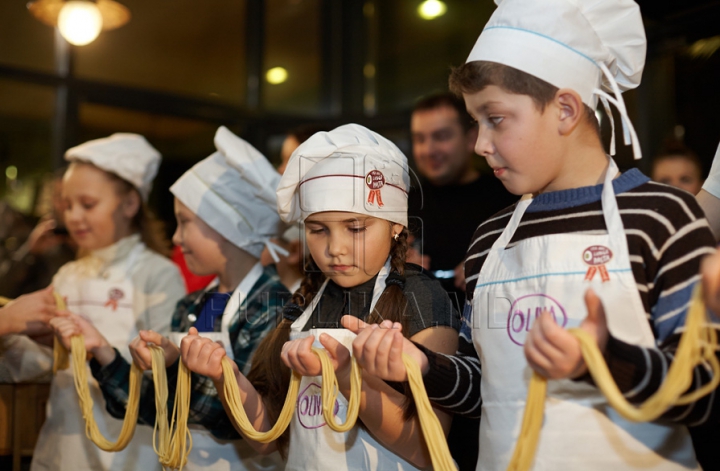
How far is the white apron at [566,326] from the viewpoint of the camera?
3.80 ft

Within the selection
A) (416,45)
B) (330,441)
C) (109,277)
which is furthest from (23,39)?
(330,441)

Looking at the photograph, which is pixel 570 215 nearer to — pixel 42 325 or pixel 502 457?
pixel 502 457

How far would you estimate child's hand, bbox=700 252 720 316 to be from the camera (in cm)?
90

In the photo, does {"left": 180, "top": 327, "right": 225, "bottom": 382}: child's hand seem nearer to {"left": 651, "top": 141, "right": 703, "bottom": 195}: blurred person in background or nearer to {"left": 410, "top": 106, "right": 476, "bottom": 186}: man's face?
{"left": 410, "top": 106, "right": 476, "bottom": 186}: man's face

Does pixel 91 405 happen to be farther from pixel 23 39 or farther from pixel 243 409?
pixel 23 39

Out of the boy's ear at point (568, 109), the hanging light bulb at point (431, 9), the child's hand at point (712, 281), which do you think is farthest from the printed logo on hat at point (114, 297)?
the hanging light bulb at point (431, 9)

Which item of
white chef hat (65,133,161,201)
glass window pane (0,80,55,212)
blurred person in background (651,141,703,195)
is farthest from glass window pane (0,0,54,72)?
blurred person in background (651,141,703,195)

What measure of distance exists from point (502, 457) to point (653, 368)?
362 mm

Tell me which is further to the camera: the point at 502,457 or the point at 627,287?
the point at 502,457

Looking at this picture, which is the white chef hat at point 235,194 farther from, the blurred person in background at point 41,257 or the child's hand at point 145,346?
the blurred person in background at point 41,257

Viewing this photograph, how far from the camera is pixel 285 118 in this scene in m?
4.39

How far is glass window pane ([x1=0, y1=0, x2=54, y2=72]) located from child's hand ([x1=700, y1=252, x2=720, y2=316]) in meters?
3.61

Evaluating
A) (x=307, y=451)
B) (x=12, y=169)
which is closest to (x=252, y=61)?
(x=12, y=169)

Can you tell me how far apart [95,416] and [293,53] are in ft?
9.66
